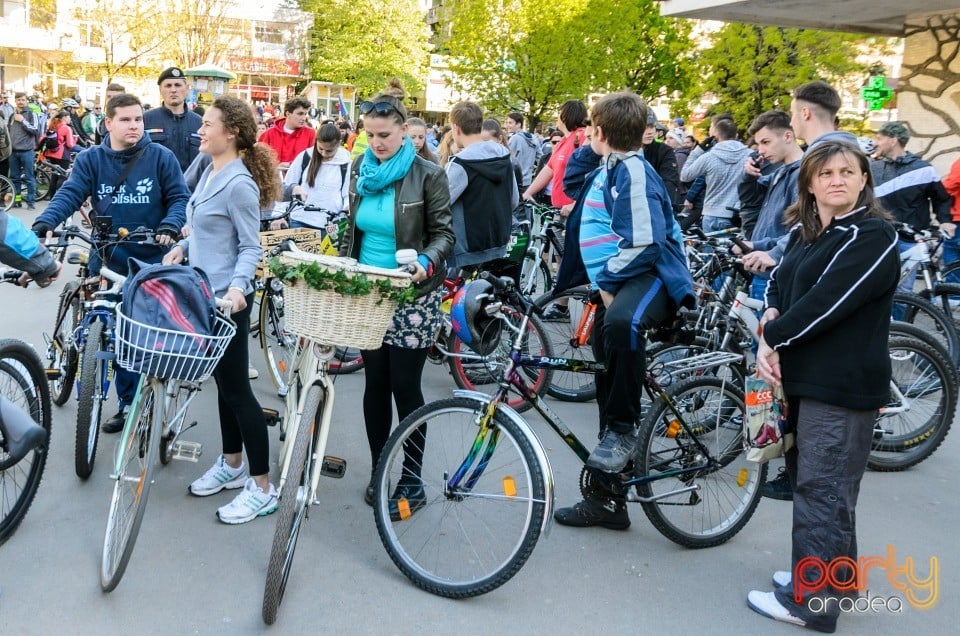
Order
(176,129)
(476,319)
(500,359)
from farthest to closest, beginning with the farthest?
(176,129), (500,359), (476,319)

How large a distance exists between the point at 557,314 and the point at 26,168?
14.4 meters

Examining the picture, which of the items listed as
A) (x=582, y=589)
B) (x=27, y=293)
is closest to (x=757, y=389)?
(x=582, y=589)

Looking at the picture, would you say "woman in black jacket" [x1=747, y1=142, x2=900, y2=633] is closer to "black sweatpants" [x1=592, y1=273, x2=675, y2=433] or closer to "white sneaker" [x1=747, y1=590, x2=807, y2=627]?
"white sneaker" [x1=747, y1=590, x2=807, y2=627]

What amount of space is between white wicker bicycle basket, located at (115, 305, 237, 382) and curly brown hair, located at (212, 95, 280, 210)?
110 centimetres

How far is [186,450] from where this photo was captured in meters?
5.09

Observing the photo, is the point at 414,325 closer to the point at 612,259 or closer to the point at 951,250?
the point at 612,259

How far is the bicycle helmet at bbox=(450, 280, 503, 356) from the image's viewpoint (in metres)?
3.80

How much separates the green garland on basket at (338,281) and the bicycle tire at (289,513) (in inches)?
19.1

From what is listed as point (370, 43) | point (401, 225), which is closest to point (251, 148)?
point (401, 225)

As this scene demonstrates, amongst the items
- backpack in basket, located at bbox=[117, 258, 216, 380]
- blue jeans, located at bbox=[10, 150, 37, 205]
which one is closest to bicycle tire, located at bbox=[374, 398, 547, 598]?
backpack in basket, located at bbox=[117, 258, 216, 380]

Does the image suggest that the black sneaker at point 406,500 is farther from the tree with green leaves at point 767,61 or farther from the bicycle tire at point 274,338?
the tree with green leaves at point 767,61

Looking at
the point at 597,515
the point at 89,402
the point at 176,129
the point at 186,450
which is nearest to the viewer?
the point at 597,515

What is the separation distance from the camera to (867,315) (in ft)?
10.7

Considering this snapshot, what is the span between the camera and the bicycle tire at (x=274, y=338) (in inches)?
243
